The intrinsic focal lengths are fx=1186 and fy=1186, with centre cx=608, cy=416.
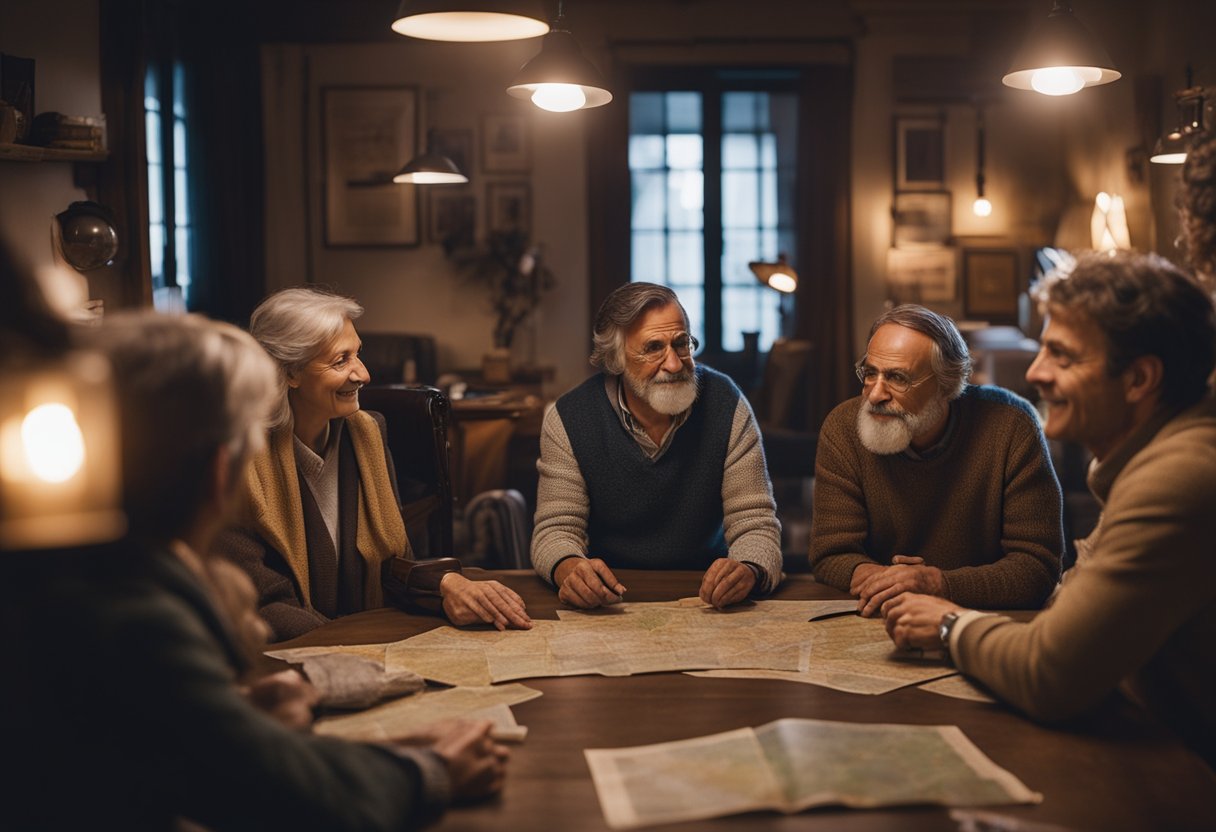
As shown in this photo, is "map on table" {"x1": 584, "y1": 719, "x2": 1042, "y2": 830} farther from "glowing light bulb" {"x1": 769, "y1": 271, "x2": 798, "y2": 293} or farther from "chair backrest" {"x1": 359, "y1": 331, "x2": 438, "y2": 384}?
"chair backrest" {"x1": 359, "y1": 331, "x2": 438, "y2": 384}

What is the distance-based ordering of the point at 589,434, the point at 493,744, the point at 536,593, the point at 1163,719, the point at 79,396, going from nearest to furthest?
the point at 79,396, the point at 493,744, the point at 1163,719, the point at 536,593, the point at 589,434

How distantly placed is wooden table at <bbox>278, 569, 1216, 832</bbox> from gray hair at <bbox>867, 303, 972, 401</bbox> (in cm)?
107

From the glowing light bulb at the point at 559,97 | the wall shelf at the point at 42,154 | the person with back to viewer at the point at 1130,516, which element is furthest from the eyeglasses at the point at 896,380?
the wall shelf at the point at 42,154

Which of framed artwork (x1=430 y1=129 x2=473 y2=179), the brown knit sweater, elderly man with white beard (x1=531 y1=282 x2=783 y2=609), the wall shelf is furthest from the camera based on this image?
framed artwork (x1=430 y1=129 x2=473 y2=179)

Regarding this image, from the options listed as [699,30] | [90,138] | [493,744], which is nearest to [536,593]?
[493,744]

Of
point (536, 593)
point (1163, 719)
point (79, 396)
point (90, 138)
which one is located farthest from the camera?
point (90, 138)

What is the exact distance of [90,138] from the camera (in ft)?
16.2

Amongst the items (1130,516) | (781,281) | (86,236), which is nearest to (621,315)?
(1130,516)

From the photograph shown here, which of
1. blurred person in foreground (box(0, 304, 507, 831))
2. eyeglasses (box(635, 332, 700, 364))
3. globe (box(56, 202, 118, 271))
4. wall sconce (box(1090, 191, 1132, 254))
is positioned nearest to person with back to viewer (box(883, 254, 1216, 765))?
blurred person in foreground (box(0, 304, 507, 831))

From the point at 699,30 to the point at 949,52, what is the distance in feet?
6.05

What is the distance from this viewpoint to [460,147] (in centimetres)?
858

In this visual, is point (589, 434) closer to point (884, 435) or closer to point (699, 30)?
point (884, 435)

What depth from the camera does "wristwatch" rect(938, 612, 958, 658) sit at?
1.94 metres

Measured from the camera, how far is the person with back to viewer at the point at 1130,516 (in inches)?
65.5
